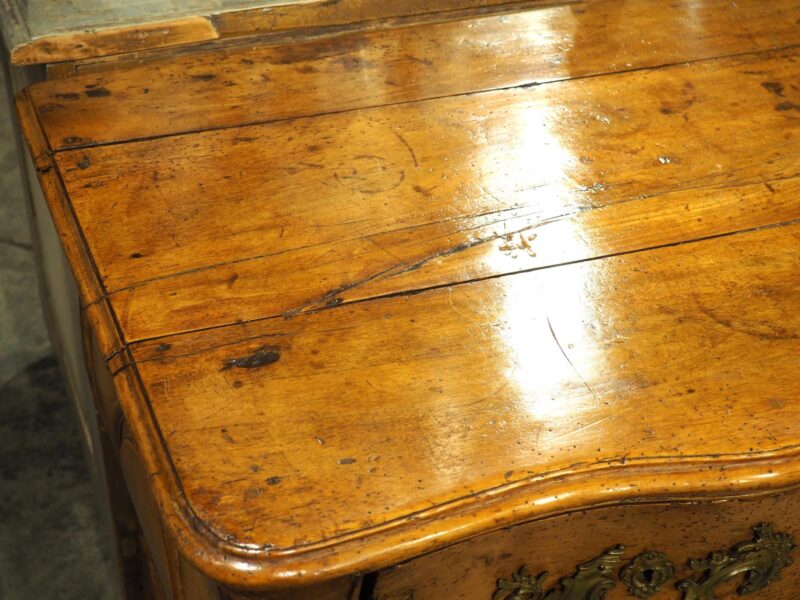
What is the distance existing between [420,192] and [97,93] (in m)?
0.43

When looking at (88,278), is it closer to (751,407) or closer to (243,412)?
(243,412)

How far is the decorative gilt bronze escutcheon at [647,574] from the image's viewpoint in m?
1.08

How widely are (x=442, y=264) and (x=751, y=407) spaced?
1.09 feet

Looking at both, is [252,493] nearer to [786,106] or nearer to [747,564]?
[747,564]

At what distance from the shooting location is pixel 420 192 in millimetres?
1172

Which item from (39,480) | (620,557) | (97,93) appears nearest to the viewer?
(620,557)

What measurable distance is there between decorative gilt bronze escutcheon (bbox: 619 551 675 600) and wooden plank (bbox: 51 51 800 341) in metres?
0.32

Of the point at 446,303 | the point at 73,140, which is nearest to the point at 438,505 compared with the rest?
the point at 446,303

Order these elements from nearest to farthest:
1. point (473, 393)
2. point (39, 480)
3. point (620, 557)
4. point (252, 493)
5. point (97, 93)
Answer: point (252, 493) → point (473, 393) → point (620, 557) → point (97, 93) → point (39, 480)

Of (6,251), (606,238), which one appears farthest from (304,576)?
(6,251)

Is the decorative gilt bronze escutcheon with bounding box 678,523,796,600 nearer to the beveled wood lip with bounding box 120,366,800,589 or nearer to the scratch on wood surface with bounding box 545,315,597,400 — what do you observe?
the beveled wood lip with bounding box 120,366,800,589

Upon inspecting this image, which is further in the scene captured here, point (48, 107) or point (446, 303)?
point (48, 107)

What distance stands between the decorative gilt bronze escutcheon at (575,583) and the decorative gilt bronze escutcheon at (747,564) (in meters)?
0.09

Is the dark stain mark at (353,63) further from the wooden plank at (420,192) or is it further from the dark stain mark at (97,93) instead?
the dark stain mark at (97,93)
